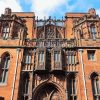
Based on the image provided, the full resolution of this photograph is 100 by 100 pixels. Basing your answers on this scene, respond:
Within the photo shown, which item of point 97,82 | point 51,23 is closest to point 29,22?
point 51,23

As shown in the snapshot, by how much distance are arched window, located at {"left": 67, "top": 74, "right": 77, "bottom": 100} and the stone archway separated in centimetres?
85

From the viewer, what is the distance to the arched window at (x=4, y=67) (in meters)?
21.3

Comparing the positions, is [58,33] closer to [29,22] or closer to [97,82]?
[29,22]

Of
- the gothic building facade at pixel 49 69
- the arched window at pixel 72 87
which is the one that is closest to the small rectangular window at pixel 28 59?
the gothic building facade at pixel 49 69

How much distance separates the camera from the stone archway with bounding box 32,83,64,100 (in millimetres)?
20453

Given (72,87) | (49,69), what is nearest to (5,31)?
(49,69)

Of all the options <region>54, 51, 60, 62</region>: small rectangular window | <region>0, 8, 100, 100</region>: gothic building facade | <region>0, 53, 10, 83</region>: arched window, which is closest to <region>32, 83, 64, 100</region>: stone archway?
<region>0, 8, 100, 100</region>: gothic building facade

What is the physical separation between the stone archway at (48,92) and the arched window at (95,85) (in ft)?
10.2

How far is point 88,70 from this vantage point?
2127 centimetres

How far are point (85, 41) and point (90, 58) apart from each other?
78.9 inches

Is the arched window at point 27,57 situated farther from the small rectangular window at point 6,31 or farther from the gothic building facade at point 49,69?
the small rectangular window at point 6,31

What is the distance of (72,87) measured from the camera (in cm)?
2077

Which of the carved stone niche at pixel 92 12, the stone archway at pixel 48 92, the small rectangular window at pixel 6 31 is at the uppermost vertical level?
the carved stone niche at pixel 92 12

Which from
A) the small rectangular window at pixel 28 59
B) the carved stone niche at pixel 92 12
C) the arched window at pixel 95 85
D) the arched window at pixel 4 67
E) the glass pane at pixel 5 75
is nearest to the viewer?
the arched window at pixel 95 85
